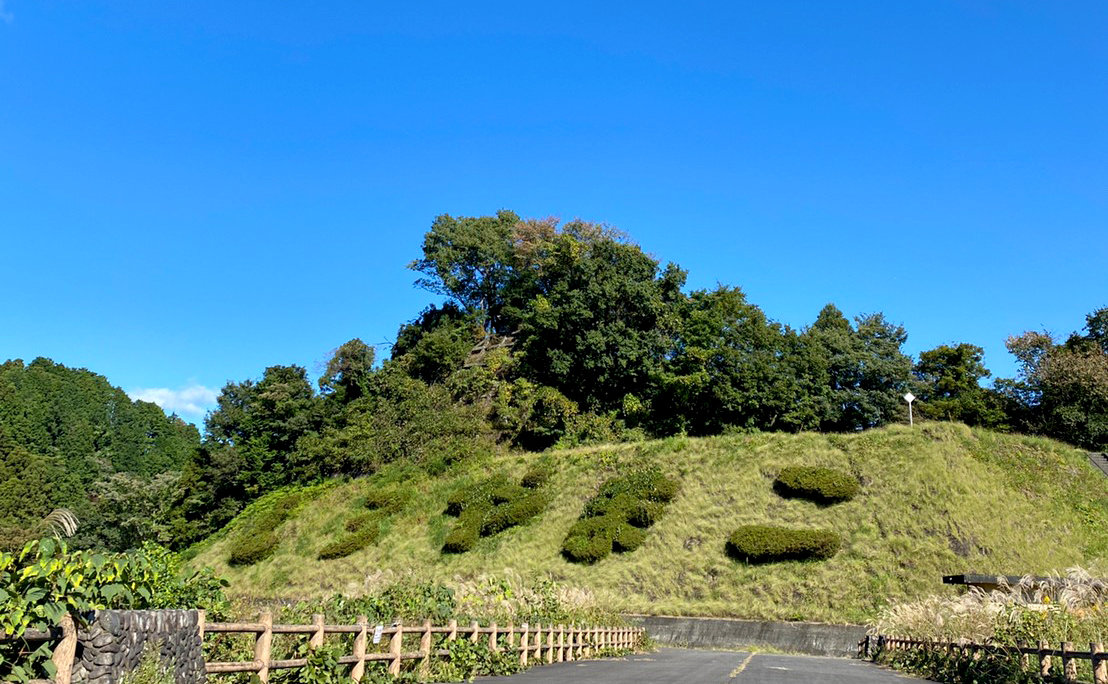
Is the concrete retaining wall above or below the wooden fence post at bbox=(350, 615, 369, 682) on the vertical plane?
below

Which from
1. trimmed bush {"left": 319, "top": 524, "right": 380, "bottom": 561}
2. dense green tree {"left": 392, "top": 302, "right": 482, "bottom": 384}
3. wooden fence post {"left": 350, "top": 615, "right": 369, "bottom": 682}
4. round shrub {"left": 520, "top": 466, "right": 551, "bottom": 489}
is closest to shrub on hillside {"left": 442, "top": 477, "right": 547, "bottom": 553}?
round shrub {"left": 520, "top": 466, "right": 551, "bottom": 489}

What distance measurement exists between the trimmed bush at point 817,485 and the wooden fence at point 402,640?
47.8ft

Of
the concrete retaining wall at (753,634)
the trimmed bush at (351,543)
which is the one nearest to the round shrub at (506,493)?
the trimmed bush at (351,543)

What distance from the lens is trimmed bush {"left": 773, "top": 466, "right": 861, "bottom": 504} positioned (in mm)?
32562

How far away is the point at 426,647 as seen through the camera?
1165 cm

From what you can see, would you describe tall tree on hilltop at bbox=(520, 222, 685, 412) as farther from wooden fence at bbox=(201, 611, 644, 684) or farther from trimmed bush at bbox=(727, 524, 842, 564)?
wooden fence at bbox=(201, 611, 644, 684)

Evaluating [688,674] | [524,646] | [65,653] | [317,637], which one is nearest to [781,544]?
[688,674]

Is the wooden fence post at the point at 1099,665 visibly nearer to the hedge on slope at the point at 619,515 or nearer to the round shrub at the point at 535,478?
the hedge on slope at the point at 619,515

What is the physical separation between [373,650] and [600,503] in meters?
25.1

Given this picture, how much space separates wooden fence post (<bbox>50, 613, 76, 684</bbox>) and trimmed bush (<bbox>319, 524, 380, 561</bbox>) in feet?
106

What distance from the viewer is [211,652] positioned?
29.8 feet

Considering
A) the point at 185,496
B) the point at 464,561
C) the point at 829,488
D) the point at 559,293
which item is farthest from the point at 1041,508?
the point at 185,496

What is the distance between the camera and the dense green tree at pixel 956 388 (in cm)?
5203

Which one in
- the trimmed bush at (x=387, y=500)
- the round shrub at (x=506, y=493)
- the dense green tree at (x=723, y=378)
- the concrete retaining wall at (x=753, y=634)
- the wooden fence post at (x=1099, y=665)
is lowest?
the concrete retaining wall at (x=753, y=634)
